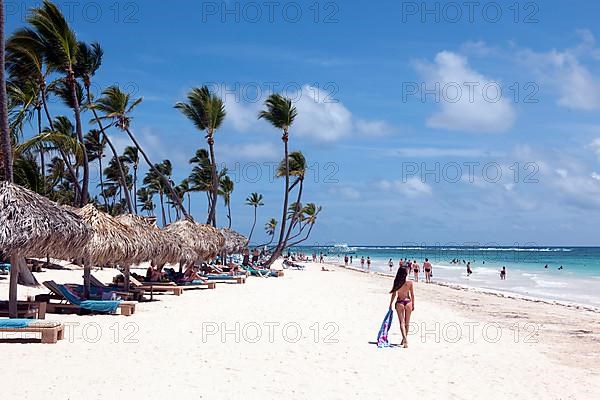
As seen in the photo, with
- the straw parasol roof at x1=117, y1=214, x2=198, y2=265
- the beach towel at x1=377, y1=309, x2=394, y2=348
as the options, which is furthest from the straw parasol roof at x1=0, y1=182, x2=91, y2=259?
the beach towel at x1=377, y1=309, x2=394, y2=348

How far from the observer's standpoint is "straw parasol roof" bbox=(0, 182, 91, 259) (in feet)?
32.2

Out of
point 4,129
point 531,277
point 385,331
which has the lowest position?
point 531,277

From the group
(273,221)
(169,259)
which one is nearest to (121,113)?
(169,259)

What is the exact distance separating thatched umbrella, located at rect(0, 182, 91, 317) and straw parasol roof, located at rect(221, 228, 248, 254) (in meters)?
19.6

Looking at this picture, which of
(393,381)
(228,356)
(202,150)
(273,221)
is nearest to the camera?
(393,381)

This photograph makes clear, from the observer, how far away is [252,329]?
1128cm

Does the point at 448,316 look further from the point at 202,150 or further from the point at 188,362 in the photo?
the point at 202,150

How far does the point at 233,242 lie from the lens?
1242 inches

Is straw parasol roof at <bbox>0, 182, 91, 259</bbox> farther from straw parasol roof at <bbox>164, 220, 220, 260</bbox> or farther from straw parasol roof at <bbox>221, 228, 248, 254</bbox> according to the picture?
straw parasol roof at <bbox>221, 228, 248, 254</bbox>

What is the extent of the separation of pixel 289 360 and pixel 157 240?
328 inches

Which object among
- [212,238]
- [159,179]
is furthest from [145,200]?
[212,238]

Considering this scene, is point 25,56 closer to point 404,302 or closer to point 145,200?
point 404,302

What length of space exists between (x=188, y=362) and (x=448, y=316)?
8.80 meters

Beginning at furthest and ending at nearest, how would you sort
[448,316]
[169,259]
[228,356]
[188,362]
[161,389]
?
1. [169,259]
2. [448,316]
3. [228,356]
4. [188,362]
5. [161,389]
